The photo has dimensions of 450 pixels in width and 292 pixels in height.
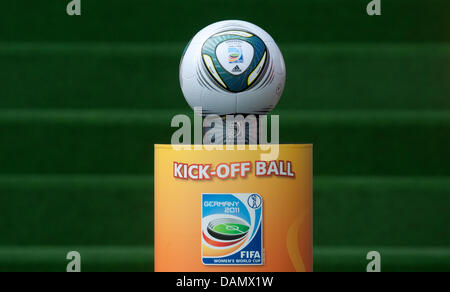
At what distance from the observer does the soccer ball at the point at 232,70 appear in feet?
8.97

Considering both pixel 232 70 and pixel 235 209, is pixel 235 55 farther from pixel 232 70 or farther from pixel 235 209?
pixel 235 209

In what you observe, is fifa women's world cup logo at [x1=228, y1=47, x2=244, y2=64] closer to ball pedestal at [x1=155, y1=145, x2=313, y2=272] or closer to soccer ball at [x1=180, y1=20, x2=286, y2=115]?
soccer ball at [x1=180, y1=20, x2=286, y2=115]

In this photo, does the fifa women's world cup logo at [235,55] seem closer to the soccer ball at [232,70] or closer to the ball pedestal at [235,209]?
the soccer ball at [232,70]

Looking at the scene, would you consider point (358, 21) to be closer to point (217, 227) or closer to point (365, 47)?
point (365, 47)

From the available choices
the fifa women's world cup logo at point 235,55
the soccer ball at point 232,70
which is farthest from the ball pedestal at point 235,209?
the fifa women's world cup logo at point 235,55

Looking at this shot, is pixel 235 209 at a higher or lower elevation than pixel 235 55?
lower

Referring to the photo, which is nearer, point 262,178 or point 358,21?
point 262,178

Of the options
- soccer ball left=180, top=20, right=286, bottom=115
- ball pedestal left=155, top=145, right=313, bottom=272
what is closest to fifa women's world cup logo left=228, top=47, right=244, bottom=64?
soccer ball left=180, top=20, right=286, bottom=115

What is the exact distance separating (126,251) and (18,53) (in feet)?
3.57

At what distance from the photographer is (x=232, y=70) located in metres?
2.73

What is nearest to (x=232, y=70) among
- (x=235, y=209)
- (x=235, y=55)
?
(x=235, y=55)

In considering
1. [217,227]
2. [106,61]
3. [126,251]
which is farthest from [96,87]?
[217,227]

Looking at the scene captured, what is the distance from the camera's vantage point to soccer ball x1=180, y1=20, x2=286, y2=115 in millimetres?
2734

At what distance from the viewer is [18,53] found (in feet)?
11.7
